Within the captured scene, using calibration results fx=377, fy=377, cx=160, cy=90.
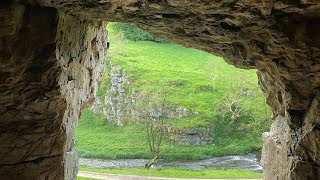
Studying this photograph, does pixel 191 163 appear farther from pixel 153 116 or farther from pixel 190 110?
pixel 190 110

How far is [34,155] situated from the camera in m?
11.5

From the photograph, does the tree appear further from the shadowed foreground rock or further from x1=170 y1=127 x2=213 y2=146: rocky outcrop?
the shadowed foreground rock

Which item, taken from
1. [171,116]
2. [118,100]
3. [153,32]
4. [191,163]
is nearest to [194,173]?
[191,163]

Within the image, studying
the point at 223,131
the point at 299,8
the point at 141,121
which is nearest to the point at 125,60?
the point at 141,121

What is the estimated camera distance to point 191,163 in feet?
122

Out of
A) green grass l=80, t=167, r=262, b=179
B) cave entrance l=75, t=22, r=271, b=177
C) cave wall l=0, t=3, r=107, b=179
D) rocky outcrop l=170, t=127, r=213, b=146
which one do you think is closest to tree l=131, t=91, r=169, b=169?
cave entrance l=75, t=22, r=271, b=177

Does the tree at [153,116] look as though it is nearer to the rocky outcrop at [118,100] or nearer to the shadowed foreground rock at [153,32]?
the rocky outcrop at [118,100]

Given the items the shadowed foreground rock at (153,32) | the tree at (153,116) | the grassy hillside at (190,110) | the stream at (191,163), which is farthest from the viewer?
the grassy hillside at (190,110)

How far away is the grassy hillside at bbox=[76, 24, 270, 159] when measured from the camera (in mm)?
39875

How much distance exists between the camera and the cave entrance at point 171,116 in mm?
38500

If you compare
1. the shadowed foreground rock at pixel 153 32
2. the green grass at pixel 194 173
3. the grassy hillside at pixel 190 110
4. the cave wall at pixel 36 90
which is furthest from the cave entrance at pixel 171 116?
the cave wall at pixel 36 90

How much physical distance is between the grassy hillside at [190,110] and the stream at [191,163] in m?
0.75

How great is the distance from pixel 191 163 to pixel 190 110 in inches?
324

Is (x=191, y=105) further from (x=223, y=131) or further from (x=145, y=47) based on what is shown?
(x=145, y=47)
